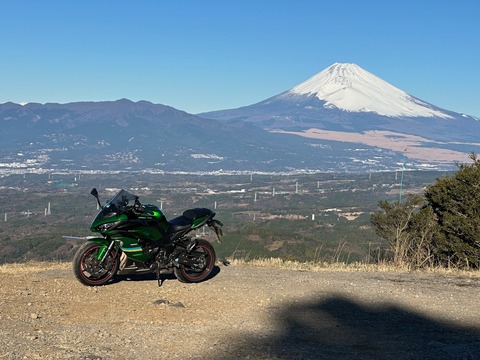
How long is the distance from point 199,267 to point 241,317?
244 centimetres

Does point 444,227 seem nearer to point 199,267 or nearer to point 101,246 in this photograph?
point 199,267

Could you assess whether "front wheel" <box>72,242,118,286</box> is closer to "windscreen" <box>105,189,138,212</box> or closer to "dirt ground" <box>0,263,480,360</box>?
"dirt ground" <box>0,263,480,360</box>

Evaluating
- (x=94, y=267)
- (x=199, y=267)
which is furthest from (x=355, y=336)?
(x=94, y=267)

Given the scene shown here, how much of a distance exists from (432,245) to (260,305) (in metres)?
7.49

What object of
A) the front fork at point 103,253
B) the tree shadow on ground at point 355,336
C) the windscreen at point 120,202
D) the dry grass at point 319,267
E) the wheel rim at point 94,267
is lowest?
the dry grass at point 319,267

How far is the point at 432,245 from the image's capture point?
49.0 ft

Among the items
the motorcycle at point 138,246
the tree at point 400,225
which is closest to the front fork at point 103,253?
the motorcycle at point 138,246

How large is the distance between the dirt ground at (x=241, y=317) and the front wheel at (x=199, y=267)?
6.4 inches

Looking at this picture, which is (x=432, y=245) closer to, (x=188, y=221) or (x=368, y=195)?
(x=188, y=221)

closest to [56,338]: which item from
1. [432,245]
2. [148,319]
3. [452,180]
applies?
[148,319]

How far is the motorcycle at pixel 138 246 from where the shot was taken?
31.0 feet

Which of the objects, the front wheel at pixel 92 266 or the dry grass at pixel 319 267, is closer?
the front wheel at pixel 92 266

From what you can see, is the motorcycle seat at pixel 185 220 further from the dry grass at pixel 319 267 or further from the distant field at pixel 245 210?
the distant field at pixel 245 210

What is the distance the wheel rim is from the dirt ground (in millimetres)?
194
